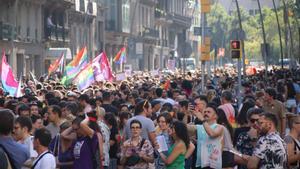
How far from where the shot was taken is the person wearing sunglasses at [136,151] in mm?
14141

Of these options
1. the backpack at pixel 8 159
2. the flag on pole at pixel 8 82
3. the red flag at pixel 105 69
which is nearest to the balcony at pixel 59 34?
the red flag at pixel 105 69

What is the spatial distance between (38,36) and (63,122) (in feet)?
156

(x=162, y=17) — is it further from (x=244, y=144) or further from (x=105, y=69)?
(x=244, y=144)

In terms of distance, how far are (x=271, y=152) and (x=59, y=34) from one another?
182 feet

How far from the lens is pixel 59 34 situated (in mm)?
66312

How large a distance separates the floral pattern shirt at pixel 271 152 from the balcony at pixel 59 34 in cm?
5229

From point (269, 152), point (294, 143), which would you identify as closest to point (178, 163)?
point (294, 143)

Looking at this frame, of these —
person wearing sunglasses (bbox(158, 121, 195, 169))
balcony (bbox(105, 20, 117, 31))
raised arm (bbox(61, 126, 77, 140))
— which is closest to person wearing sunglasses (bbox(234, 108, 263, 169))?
person wearing sunglasses (bbox(158, 121, 195, 169))

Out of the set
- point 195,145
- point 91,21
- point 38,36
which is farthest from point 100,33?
point 195,145

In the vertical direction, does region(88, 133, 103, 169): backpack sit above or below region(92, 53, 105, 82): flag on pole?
below

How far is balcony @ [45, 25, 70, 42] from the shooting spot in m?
64.9

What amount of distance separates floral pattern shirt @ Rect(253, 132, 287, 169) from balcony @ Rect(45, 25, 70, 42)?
5229 cm

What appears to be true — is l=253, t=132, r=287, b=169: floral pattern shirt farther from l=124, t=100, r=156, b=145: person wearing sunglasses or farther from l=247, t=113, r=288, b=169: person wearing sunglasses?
l=124, t=100, r=156, b=145: person wearing sunglasses

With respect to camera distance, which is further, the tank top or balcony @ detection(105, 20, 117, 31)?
balcony @ detection(105, 20, 117, 31)
